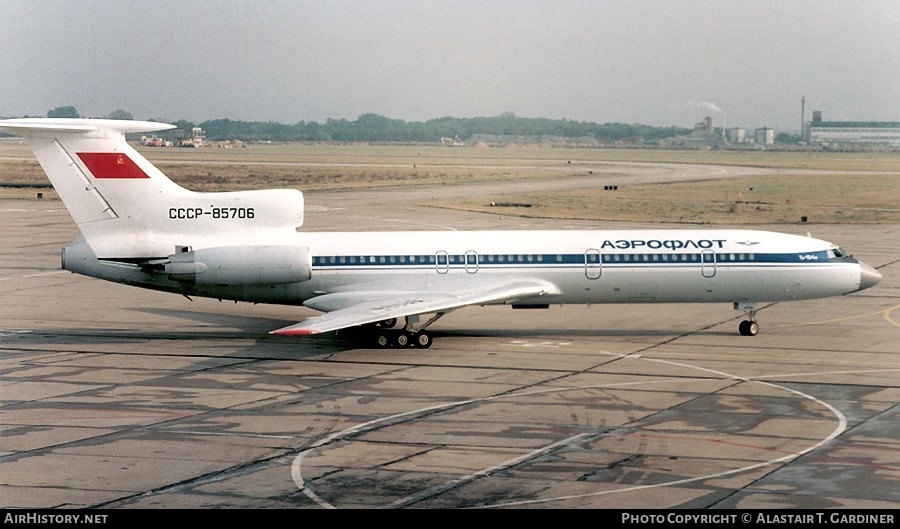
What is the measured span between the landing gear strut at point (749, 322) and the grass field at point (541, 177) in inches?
1507

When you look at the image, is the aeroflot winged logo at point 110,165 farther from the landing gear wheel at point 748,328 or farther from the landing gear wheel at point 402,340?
the landing gear wheel at point 748,328

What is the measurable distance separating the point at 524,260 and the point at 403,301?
4013 mm

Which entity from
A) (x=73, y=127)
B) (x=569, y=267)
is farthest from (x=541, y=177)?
(x=73, y=127)

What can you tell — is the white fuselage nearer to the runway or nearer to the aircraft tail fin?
the aircraft tail fin

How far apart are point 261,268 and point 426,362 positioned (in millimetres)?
5772

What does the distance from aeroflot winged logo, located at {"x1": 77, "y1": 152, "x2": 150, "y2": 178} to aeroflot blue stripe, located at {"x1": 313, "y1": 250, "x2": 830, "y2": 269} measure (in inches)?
226

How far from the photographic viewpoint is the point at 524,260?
34.3m

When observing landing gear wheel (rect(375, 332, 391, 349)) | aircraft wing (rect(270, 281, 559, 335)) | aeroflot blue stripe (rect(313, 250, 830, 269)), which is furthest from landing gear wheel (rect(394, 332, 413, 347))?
aeroflot blue stripe (rect(313, 250, 830, 269))

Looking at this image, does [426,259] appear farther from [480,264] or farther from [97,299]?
[97,299]

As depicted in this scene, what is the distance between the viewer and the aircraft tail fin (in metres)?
32.7

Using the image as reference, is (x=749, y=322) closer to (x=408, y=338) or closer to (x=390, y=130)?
(x=408, y=338)

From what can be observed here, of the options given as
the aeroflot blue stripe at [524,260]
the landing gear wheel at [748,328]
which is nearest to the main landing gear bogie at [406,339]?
the aeroflot blue stripe at [524,260]

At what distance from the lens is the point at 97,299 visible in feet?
141

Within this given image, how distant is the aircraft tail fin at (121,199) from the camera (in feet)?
107
